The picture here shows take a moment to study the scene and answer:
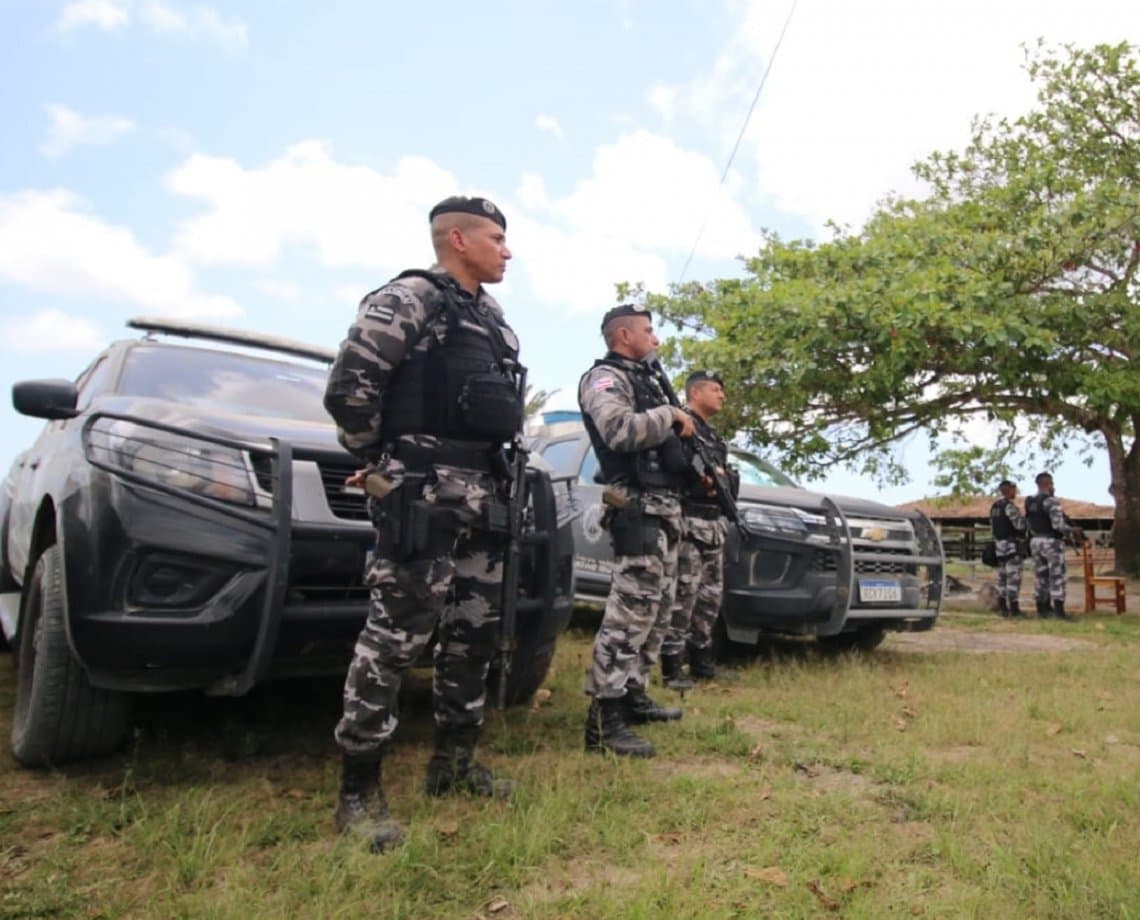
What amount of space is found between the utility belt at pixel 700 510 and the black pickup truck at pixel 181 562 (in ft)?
A: 4.83

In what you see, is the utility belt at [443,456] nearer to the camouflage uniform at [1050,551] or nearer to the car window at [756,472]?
the car window at [756,472]

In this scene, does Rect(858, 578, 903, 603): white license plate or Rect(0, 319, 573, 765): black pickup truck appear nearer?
Rect(0, 319, 573, 765): black pickup truck

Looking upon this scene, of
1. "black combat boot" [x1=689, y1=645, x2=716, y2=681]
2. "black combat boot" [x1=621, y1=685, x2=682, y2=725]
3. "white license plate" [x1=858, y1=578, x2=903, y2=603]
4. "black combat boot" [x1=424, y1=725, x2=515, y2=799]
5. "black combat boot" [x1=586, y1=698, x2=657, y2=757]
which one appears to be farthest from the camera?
"white license plate" [x1=858, y1=578, x2=903, y2=603]

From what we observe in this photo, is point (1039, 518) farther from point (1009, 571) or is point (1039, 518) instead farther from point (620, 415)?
point (620, 415)

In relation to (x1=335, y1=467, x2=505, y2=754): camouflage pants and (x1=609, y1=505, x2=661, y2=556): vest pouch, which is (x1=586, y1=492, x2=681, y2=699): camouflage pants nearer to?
(x1=609, y1=505, x2=661, y2=556): vest pouch

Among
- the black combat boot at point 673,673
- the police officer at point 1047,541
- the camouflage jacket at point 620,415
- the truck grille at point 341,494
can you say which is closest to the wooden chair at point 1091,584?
the police officer at point 1047,541

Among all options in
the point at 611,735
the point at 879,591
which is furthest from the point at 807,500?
the point at 611,735

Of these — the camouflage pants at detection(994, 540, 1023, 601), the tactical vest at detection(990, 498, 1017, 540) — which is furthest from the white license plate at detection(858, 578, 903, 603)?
the tactical vest at detection(990, 498, 1017, 540)

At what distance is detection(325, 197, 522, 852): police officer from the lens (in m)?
2.55

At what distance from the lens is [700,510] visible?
4.74m

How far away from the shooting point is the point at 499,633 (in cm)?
286

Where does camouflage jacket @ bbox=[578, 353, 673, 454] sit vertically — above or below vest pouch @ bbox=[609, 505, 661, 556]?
above

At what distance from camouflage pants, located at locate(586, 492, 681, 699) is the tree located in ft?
24.2

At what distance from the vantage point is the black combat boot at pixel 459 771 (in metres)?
2.82
